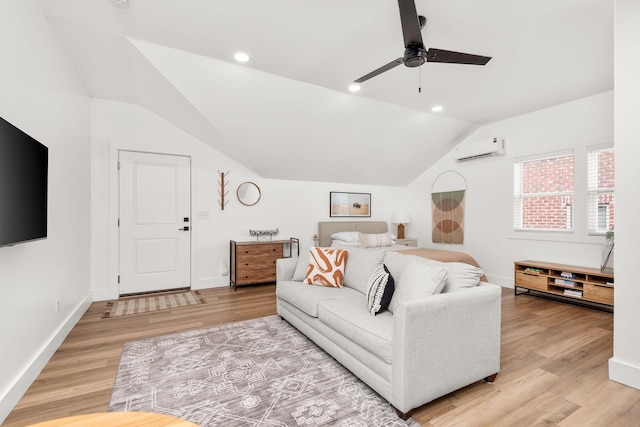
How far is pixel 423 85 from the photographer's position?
3.71m

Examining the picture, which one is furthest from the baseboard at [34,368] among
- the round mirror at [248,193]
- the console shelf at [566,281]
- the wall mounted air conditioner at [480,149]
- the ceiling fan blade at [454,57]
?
the wall mounted air conditioner at [480,149]

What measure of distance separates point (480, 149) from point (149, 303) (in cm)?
566

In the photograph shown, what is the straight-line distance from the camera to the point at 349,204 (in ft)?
20.4

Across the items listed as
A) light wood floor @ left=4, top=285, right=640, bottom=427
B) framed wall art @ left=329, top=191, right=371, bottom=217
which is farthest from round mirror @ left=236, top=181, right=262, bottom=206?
light wood floor @ left=4, top=285, right=640, bottom=427

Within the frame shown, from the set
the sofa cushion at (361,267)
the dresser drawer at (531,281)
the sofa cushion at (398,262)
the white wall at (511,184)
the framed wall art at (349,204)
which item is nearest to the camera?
the sofa cushion at (398,262)

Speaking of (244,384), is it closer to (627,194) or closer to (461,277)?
(461,277)

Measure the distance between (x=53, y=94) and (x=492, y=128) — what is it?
19.4 ft

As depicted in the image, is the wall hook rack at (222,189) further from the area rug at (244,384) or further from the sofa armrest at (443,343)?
the sofa armrest at (443,343)

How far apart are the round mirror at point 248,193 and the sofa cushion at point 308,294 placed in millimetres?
2297

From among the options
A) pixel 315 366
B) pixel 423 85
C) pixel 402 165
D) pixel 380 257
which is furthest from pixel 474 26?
pixel 402 165

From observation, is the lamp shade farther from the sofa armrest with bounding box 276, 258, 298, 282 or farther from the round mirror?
the sofa armrest with bounding box 276, 258, 298, 282

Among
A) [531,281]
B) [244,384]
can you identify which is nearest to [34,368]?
[244,384]

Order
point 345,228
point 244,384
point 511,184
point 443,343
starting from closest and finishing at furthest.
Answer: point 443,343
point 244,384
point 511,184
point 345,228

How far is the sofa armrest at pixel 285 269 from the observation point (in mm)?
3373
